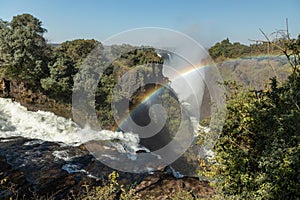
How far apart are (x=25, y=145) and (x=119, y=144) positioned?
3.58 m

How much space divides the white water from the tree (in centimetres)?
182

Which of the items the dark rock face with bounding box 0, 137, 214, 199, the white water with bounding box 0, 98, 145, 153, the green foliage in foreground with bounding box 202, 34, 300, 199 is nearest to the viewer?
the green foliage in foreground with bounding box 202, 34, 300, 199

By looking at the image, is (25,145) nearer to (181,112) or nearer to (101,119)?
(101,119)

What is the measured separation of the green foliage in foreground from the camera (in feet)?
10.3

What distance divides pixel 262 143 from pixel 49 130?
952 cm

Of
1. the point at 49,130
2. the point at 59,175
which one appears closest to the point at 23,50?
the point at 49,130

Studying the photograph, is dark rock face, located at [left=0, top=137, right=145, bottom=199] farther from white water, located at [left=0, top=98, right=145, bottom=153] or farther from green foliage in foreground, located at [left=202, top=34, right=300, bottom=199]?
green foliage in foreground, located at [left=202, top=34, right=300, bottom=199]

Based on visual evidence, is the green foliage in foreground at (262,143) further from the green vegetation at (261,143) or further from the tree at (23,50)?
the tree at (23,50)

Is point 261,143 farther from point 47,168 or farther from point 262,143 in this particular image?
point 47,168

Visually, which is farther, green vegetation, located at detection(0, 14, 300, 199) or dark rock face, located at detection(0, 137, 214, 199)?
dark rock face, located at detection(0, 137, 214, 199)

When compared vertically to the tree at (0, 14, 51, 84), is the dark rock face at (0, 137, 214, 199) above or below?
below

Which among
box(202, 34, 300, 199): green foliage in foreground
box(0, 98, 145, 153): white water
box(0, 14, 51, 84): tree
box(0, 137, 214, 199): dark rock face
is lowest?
box(0, 137, 214, 199): dark rock face

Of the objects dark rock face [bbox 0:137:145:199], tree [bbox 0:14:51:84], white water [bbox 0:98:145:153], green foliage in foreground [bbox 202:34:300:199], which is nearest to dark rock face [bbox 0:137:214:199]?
dark rock face [bbox 0:137:145:199]

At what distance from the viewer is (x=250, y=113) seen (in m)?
3.82
